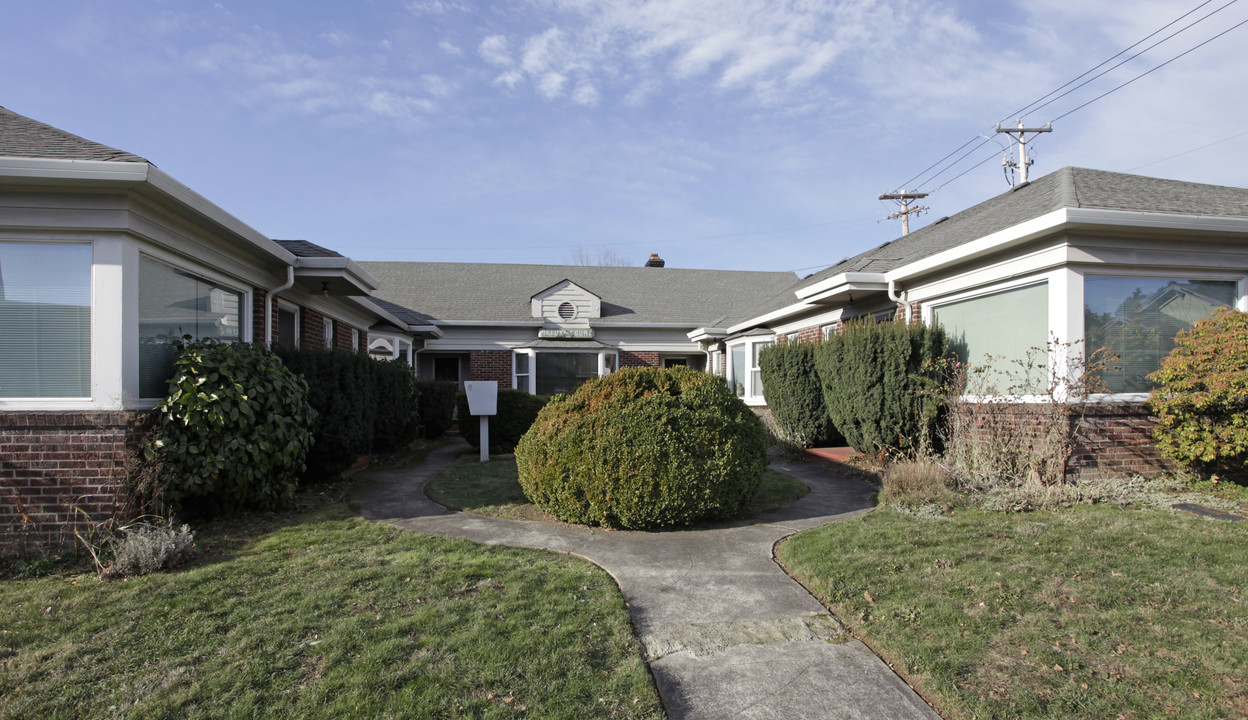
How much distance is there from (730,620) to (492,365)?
48.9 feet

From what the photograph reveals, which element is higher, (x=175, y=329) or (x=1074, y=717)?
(x=175, y=329)

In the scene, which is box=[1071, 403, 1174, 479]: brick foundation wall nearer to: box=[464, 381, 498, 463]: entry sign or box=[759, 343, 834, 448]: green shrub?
box=[759, 343, 834, 448]: green shrub

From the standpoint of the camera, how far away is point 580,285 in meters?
19.6

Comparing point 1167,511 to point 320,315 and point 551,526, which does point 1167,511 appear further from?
point 320,315

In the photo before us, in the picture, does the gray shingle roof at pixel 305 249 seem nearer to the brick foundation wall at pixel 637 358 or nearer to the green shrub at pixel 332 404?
the green shrub at pixel 332 404

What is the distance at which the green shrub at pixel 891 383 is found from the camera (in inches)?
306

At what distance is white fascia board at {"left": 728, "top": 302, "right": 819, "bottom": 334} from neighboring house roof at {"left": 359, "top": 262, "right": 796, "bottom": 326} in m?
2.93

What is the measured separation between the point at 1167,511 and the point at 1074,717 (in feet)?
13.6

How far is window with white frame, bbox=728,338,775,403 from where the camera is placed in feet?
47.8

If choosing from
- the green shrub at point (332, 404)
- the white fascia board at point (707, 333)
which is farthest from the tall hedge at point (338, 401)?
the white fascia board at point (707, 333)

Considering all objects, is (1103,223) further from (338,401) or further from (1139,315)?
(338,401)

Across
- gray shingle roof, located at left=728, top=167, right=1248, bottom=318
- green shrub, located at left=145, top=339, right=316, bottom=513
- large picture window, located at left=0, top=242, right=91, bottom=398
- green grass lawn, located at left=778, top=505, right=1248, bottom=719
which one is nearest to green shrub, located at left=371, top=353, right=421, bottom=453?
green shrub, located at left=145, top=339, right=316, bottom=513

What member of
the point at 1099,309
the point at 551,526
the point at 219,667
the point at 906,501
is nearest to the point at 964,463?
the point at 906,501

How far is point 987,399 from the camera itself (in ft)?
24.3
